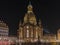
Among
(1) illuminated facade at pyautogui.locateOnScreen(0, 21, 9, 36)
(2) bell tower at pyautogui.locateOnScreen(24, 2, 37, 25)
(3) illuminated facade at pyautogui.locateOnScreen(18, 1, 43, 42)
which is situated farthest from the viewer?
(1) illuminated facade at pyautogui.locateOnScreen(0, 21, 9, 36)

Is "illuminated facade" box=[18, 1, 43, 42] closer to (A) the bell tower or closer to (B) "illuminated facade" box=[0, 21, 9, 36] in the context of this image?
(A) the bell tower

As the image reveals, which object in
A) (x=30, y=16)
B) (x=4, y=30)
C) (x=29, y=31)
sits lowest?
(x=29, y=31)

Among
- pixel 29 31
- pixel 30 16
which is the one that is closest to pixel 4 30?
pixel 30 16

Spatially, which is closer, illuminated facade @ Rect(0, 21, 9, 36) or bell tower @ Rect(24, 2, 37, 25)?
bell tower @ Rect(24, 2, 37, 25)

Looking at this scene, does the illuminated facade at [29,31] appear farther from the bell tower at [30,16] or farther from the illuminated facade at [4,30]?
the illuminated facade at [4,30]

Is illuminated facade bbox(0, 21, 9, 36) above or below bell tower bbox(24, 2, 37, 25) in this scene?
below

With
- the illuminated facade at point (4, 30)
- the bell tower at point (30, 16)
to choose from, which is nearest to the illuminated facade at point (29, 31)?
the bell tower at point (30, 16)

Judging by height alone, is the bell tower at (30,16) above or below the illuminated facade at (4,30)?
above

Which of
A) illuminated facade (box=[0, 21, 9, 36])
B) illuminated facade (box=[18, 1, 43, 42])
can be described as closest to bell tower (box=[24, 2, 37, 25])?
illuminated facade (box=[18, 1, 43, 42])

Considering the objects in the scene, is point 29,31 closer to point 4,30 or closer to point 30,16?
point 30,16

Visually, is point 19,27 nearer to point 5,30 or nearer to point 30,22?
point 30,22

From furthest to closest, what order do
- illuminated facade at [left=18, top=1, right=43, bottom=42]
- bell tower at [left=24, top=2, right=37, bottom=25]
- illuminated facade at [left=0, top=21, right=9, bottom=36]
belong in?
illuminated facade at [left=0, top=21, right=9, bottom=36] < bell tower at [left=24, top=2, right=37, bottom=25] < illuminated facade at [left=18, top=1, right=43, bottom=42]

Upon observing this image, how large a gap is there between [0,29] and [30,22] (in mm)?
7919

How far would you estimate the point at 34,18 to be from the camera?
137ft
